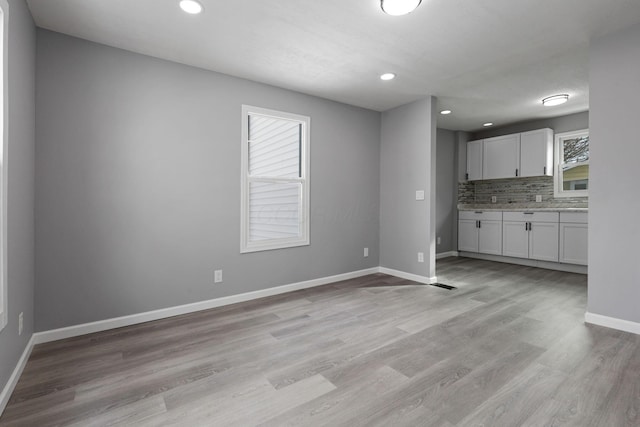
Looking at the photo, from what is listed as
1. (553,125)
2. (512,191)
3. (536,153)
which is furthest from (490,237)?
(553,125)

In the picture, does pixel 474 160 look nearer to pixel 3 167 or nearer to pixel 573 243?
pixel 573 243

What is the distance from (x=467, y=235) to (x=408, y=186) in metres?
2.52

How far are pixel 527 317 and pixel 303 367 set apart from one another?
7.32 feet

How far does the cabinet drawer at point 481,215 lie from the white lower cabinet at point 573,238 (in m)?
0.97

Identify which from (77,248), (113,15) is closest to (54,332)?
(77,248)

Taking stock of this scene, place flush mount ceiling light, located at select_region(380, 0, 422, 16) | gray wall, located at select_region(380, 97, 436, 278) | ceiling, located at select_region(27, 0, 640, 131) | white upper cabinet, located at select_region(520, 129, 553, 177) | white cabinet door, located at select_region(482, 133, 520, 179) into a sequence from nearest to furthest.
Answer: flush mount ceiling light, located at select_region(380, 0, 422, 16)
ceiling, located at select_region(27, 0, 640, 131)
gray wall, located at select_region(380, 97, 436, 278)
white upper cabinet, located at select_region(520, 129, 553, 177)
white cabinet door, located at select_region(482, 133, 520, 179)

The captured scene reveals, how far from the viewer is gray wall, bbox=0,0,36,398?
1762mm

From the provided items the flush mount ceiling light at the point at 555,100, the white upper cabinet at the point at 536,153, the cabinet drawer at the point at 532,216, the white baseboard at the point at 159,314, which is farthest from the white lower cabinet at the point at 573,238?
the white baseboard at the point at 159,314

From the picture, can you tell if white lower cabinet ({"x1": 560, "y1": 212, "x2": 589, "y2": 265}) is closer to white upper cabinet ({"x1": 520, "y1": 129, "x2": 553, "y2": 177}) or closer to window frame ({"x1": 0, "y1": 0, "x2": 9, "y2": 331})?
white upper cabinet ({"x1": 520, "y1": 129, "x2": 553, "y2": 177})

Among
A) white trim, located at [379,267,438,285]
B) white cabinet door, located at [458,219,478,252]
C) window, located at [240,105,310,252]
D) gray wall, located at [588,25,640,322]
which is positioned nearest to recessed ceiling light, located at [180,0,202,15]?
window, located at [240,105,310,252]

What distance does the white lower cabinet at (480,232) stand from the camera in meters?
5.50

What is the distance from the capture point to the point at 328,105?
4.11 metres

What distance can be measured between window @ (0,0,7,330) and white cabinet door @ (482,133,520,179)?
6471 mm

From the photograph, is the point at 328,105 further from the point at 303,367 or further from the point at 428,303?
the point at 303,367
